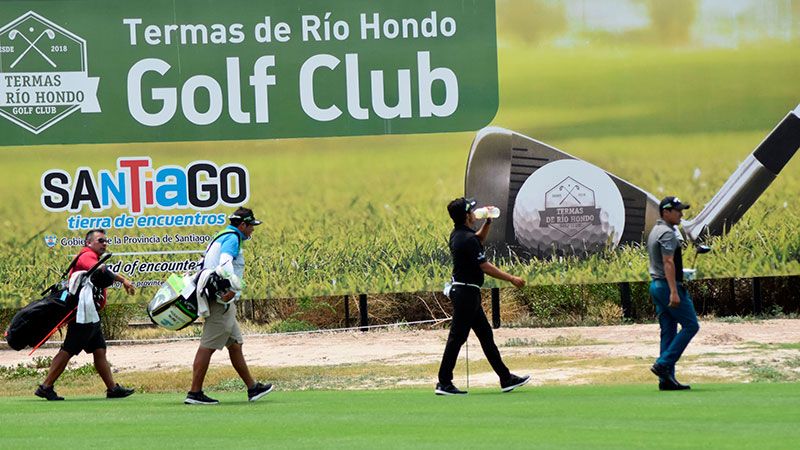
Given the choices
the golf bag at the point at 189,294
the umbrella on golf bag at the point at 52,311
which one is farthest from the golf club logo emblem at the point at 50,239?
the golf bag at the point at 189,294

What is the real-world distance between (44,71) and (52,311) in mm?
6032

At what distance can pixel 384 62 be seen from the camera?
1856 centimetres

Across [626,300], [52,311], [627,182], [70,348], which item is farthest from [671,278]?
[626,300]

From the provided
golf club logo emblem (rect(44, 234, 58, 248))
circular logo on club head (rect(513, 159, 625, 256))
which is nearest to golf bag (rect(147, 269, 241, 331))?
golf club logo emblem (rect(44, 234, 58, 248))

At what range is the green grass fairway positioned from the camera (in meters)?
9.49

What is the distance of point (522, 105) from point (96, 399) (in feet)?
25.0

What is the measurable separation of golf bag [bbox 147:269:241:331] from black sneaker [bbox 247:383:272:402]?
0.94 meters

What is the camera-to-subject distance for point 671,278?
481 inches

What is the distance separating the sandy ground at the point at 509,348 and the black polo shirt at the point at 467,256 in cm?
363

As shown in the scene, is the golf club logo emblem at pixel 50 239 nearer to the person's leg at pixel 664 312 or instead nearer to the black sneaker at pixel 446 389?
the black sneaker at pixel 446 389

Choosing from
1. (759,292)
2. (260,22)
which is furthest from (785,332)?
(260,22)

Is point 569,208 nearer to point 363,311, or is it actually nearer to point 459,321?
point 363,311

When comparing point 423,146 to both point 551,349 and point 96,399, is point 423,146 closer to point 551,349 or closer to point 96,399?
point 551,349

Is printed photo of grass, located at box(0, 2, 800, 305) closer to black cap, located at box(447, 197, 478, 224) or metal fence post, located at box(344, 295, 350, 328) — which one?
metal fence post, located at box(344, 295, 350, 328)
